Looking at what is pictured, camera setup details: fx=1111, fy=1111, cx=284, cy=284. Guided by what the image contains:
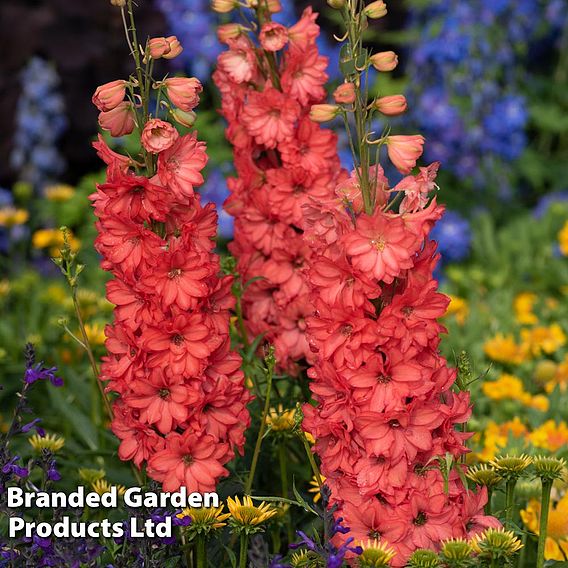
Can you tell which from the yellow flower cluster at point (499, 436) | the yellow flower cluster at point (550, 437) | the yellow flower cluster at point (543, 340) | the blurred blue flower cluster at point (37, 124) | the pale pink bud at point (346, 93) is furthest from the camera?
the blurred blue flower cluster at point (37, 124)

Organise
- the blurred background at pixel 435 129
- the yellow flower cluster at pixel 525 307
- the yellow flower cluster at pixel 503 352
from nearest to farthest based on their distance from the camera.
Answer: the yellow flower cluster at pixel 503 352
the yellow flower cluster at pixel 525 307
the blurred background at pixel 435 129

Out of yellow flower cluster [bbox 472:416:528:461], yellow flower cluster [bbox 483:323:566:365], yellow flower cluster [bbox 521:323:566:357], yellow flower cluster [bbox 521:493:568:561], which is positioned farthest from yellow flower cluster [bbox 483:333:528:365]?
yellow flower cluster [bbox 521:493:568:561]

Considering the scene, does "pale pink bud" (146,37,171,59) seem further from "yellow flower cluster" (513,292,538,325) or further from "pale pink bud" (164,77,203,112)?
"yellow flower cluster" (513,292,538,325)

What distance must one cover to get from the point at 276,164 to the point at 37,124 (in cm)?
325

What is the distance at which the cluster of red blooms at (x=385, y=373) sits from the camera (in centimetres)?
201

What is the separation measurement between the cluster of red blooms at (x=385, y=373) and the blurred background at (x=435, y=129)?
219cm

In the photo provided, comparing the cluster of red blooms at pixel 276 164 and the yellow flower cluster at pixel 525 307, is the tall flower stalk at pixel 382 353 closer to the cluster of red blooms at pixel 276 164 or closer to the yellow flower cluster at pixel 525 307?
the cluster of red blooms at pixel 276 164

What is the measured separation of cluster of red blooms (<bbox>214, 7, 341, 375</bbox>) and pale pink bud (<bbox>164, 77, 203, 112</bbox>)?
400mm

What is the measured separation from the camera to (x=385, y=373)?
2.04m

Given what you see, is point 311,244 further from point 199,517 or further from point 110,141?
point 110,141

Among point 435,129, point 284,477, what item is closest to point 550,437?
point 284,477

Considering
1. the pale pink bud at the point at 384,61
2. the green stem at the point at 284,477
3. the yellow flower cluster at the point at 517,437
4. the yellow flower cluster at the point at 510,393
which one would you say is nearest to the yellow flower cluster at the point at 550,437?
the yellow flower cluster at the point at 517,437

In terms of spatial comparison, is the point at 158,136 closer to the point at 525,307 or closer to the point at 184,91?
the point at 184,91

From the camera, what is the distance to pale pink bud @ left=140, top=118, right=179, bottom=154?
2.11 metres
